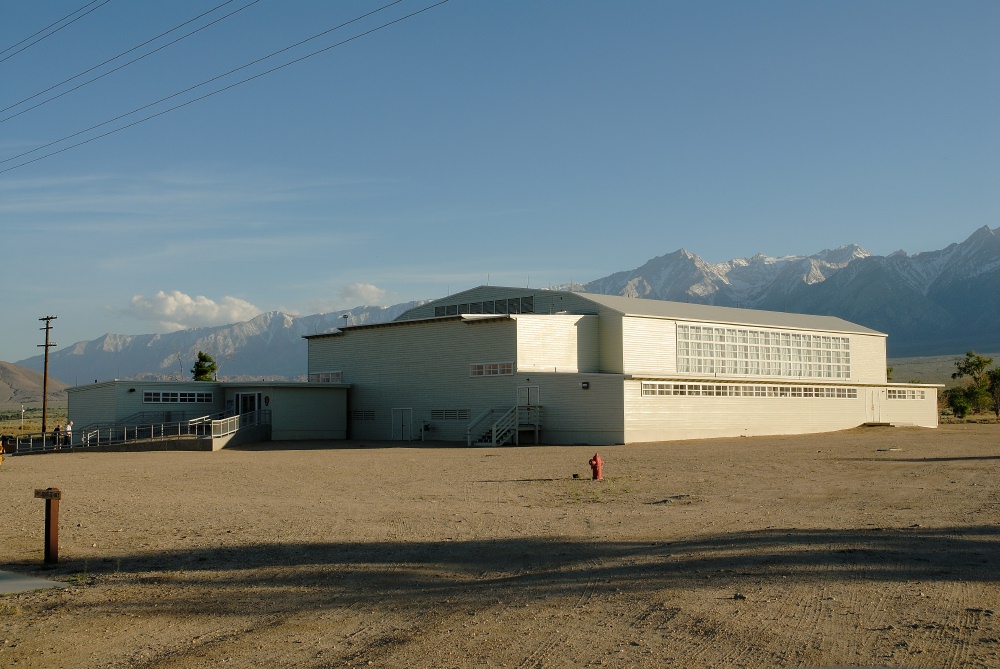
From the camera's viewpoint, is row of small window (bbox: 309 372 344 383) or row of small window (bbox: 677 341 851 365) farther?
row of small window (bbox: 309 372 344 383)

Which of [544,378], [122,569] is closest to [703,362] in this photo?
[544,378]

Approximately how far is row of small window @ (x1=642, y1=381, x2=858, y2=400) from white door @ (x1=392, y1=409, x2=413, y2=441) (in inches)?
473

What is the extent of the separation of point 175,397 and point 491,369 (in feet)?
53.0

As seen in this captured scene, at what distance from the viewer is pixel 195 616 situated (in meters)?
9.62

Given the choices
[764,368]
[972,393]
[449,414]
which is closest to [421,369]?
[449,414]

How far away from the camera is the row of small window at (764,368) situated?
1855 inches

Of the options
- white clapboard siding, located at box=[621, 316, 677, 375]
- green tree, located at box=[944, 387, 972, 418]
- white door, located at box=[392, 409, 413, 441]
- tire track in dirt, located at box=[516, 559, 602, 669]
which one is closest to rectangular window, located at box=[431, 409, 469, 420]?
white door, located at box=[392, 409, 413, 441]

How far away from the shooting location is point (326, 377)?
5169 centimetres

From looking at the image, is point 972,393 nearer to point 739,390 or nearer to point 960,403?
point 960,403

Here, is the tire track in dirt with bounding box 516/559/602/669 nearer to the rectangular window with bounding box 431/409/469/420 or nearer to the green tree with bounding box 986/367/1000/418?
the rectangular window with bounding box 431/409/469/420

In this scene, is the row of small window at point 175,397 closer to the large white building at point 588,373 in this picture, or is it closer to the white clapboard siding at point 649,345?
the large white building at point 588,373

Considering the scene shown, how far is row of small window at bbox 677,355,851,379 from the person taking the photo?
47.1 m

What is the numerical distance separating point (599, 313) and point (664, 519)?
101ft

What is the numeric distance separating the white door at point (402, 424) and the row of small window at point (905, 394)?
27825 millimetres
